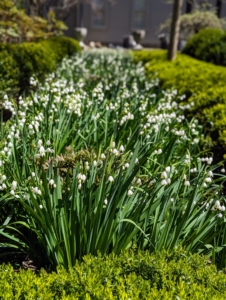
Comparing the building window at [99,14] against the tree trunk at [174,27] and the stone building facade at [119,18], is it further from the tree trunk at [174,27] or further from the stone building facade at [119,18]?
the tree trunk at [174,27]

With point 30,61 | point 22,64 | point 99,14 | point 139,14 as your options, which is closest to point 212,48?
point 30,61

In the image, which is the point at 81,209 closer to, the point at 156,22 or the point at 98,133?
the point at 98,133

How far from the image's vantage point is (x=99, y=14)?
27.9 meters

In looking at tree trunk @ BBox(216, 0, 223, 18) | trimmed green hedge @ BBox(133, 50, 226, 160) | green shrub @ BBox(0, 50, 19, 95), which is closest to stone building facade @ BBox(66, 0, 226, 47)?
tree trunk @ BBox(216, 0, 223, 18)

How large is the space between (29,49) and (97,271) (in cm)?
684

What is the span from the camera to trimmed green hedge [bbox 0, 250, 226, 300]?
2.04m

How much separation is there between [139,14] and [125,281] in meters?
27.9

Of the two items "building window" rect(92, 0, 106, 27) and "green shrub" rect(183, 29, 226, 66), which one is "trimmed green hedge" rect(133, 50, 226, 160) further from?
"building window" rect(92, 0, 106, 27)

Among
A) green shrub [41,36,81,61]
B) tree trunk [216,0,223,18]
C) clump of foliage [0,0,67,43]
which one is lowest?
green shrub [41,36,81,61]

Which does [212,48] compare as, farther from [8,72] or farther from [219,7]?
[219,7]

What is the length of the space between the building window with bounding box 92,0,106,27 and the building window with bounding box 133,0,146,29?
6.26 feet

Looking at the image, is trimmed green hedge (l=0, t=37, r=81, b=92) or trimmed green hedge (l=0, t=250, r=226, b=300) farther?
trimmed green hedge (l=0, t=37, r=81, b=92)

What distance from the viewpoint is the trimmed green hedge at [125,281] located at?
204 cm

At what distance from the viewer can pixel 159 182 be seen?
3154 millimetres
